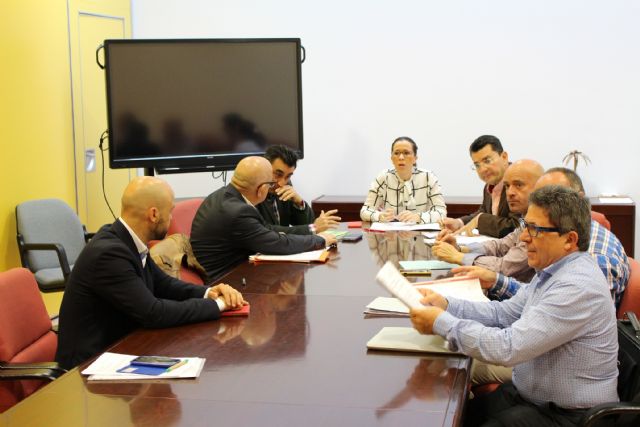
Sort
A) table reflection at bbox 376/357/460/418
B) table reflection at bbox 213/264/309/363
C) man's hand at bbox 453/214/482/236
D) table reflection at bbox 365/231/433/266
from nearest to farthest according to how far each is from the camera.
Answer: table reflection at bbox 376/357/460/418, table reflection at bbox 213/264/309/363, table reflection at bbox 365/231/433/266, man's hand at bbox 453/214/482/236

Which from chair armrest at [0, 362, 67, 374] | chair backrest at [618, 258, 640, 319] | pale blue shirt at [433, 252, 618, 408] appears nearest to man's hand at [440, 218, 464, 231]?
chair backrest at [618, 258, 640, 319]

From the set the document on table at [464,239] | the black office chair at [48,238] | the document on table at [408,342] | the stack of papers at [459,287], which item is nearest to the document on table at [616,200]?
the document on table at [464,239]

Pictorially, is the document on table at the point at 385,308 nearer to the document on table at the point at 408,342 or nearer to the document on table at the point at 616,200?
the document on table at the point at 408,342

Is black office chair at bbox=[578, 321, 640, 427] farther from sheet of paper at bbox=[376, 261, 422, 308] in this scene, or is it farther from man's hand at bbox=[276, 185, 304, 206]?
man's hand at bbox=[276, 185, 304, 206]

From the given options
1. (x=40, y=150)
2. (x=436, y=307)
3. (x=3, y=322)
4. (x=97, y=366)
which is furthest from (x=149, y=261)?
(x=40, y=150)

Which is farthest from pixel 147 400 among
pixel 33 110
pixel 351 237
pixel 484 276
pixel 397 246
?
pixel 33 110

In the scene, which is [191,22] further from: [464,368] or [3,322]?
[464,368]

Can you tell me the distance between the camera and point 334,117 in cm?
714

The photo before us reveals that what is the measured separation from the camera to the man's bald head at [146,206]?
275 cm

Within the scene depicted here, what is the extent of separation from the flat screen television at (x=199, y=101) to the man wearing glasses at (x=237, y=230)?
74.1 inches

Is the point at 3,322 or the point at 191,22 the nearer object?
the point at 3,322

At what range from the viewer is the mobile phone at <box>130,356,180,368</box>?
217cm

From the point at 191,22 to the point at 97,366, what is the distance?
5.59 meters

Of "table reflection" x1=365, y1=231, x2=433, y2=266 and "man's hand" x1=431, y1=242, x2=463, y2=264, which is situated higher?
"man's hand" x1=431, y1=242, x2=463, y2=264
